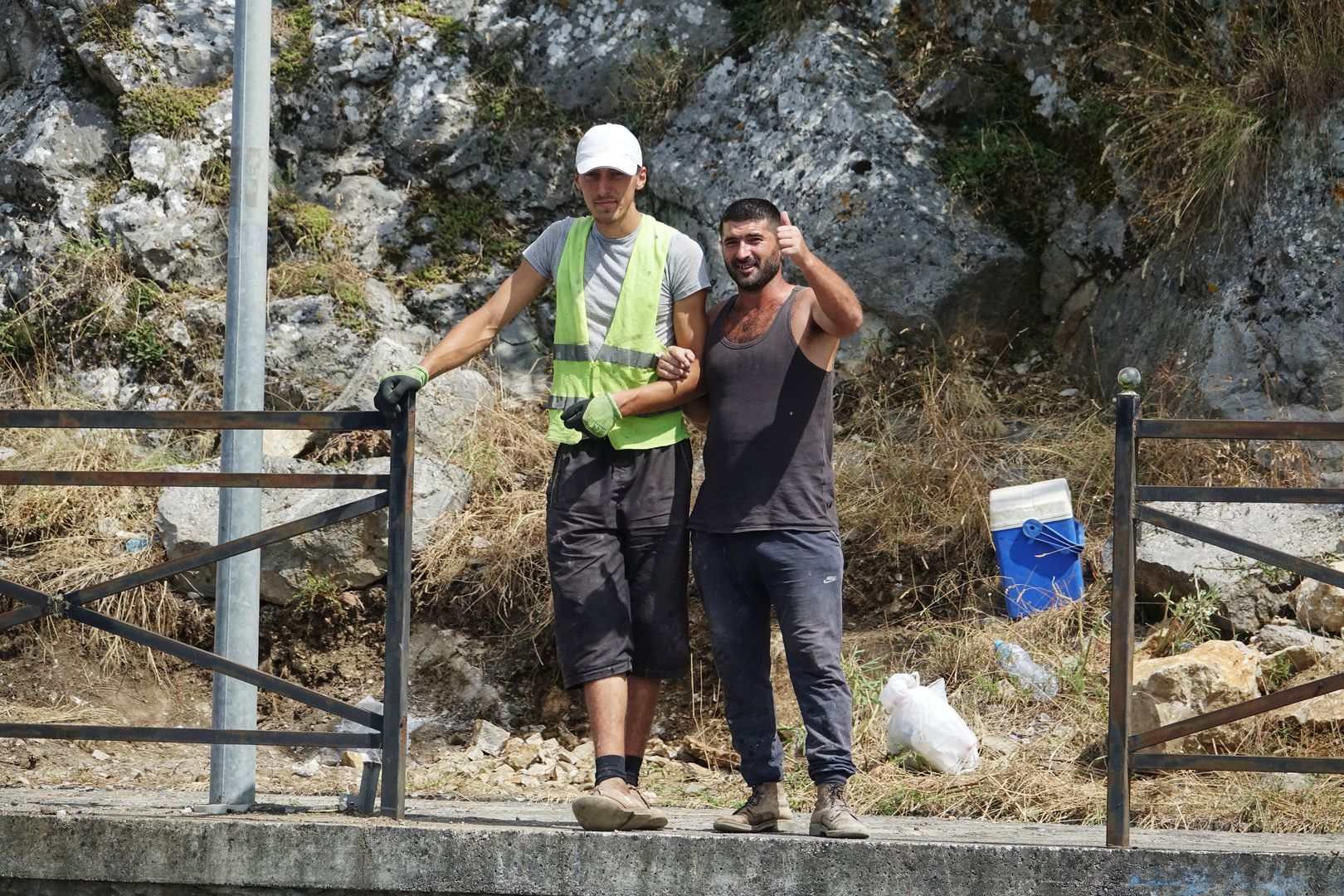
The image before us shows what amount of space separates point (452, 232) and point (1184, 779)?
5.02 meters

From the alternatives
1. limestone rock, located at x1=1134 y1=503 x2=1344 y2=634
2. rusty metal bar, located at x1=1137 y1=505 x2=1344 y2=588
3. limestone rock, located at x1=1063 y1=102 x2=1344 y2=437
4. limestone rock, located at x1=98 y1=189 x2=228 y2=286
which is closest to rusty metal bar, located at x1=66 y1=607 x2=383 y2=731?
rusty metal bar, located at x1=1137 y1=505 x2=1344 y2=588

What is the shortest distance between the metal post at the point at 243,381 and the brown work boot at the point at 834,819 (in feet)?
5.07

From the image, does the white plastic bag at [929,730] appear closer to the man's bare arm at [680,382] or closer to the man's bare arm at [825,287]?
the man's bare arm at [680,382]

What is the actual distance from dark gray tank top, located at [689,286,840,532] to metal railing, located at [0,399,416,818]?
0.76 m

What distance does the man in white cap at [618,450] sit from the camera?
337 centimetres

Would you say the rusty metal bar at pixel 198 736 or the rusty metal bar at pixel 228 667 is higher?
the rusty metal bar at pixel 228 667

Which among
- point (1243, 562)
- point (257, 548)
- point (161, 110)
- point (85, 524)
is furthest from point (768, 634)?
point (161, 110)

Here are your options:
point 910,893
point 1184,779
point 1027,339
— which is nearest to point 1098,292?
point 1027,339

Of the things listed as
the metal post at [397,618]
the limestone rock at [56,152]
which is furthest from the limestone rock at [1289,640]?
the limestone rock at [56,152]

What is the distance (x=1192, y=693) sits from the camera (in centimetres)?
449

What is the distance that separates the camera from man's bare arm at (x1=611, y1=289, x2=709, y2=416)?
3416 millimetres

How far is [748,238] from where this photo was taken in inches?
134

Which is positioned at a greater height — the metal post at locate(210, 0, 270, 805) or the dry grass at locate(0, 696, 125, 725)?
the metal post at locate(210, 0, 270, 805)

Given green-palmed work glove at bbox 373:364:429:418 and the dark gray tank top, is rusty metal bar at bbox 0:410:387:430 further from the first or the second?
the dark gray tank top
